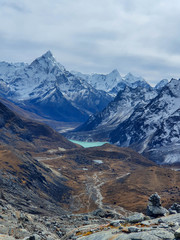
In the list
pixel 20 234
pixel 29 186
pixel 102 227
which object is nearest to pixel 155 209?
pixel 102 227

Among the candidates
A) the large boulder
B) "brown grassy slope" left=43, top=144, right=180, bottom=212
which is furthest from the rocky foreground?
"brown grassy slope" left=43, top=144, right=180, bottom=212

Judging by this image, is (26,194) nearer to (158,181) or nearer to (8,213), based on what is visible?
(8,213)

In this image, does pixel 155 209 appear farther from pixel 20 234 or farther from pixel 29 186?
pixel 29 186

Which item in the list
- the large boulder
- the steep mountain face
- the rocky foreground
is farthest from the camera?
the steep mountain face

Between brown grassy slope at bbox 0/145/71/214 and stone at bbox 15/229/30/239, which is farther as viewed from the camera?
brown grassy slope at bbox 0/145/71/214

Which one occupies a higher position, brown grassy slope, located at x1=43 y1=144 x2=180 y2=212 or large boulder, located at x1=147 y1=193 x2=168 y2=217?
brown grassy slope, located at x1=43 y1=144 x2=180 y2=212

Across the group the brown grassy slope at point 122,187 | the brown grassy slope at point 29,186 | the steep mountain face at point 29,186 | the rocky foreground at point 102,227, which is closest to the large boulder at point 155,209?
the rocky foreground at point 102,227

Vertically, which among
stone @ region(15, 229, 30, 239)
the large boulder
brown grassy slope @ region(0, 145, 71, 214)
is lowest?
stone @ region(15, 229, 30, 239)

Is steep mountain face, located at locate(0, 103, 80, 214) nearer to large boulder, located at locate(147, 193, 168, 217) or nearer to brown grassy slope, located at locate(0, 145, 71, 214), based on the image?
brown grassy slope, located at locate(0, 145, 71, 214)

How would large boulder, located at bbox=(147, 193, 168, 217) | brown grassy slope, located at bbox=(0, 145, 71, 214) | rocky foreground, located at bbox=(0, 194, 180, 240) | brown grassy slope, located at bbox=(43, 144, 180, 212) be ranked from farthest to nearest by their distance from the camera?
brown grassy slope, located at bbox=(43, 144, 180, 212)
brown grassy slope, located at bbox=(0, 145, 71, 214)
large boulder, located at bbox=(147, 193, 168, 217)
rocky foreground, located at bbox=(0, 194, 180, 240)

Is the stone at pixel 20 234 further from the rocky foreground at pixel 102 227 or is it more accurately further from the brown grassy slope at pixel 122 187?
the brown grassy slope at pixel 122 187
